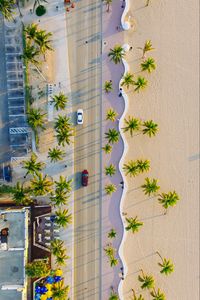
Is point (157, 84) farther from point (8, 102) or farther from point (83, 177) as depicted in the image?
point (8, 102)

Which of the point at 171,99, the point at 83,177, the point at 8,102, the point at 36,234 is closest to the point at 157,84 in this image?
the point at 171,99

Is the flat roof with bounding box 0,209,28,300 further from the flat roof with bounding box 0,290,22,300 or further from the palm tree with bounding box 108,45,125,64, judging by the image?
the palm tree with bounding box 108,45,125,64

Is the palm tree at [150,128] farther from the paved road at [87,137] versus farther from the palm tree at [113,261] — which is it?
the palm tree at [113,261]

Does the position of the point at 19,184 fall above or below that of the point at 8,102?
below

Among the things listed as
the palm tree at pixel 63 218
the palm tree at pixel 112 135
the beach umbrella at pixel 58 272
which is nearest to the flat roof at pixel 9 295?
the beach umbrella at pixel 58 272

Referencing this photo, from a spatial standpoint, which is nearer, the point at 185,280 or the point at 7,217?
the point at 7,217

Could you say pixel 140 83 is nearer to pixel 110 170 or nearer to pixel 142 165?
pixel 142 165

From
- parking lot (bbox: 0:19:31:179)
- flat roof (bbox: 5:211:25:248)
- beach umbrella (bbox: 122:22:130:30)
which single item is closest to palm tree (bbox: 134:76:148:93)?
beach umbrella (bbox: 122:22:130:30)
